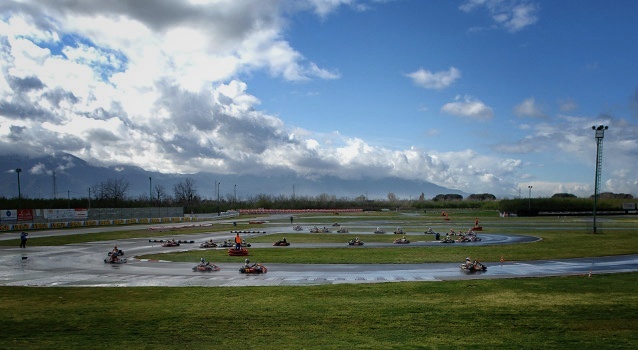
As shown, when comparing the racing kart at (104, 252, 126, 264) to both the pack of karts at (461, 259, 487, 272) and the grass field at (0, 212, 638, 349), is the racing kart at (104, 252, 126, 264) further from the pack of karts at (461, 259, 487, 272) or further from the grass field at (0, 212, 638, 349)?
the pack of karts at (461, 259, 487, 272)

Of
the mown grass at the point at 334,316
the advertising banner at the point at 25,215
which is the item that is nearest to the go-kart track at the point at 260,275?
the mown grass at the point at 334,316

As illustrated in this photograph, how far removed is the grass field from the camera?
1410cm

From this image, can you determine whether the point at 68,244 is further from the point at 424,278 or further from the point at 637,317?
the point at 637,317

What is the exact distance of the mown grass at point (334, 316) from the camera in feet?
46.2

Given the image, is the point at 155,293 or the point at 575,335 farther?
the point at 155,293

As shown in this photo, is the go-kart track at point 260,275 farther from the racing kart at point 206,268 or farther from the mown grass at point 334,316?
the mown grass at point 334,316

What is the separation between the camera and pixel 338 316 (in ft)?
56.3

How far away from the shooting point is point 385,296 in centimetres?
2066

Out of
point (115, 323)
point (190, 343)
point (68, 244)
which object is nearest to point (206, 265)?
point (115, 323)

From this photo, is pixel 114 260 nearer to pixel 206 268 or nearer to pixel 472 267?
pixel 206 268

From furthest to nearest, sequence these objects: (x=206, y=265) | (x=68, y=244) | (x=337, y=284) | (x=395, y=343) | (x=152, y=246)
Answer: (x=68, y=244) < (x=152, y=246) < (x=206, y=265) < (x=337, y=284) < (x=395, y=343)

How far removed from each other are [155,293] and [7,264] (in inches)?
795

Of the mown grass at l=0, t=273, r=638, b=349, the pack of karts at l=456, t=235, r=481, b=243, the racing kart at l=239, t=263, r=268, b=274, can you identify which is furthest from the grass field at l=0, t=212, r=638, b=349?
the pack of karts at l=456, t=235, r=481, b=243

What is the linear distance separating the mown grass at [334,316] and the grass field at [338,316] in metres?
0.04
